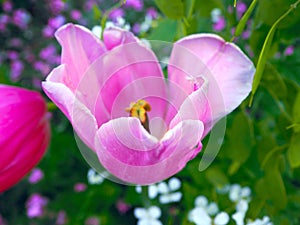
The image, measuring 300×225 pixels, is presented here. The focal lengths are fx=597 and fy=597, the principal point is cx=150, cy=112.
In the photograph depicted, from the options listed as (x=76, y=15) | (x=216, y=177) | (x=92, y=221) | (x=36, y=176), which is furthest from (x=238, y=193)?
(x=76, y=15)

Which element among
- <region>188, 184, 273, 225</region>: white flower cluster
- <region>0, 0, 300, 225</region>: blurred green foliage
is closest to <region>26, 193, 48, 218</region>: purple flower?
<region>0, 0, 300, 225</region>: blurred green foliage

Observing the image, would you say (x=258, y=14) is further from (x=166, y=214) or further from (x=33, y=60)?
(x=33, y=60)

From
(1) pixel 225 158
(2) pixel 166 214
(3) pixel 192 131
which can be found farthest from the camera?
(2) pixel 166 214

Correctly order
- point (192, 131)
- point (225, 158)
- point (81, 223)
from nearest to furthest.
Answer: point (192, 131) < point (225, 158) < point (81, 223)

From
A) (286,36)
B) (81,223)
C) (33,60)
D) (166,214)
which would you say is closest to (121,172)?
(286,36)

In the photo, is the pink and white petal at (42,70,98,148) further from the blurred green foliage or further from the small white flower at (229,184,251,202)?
the small white flower at (229,184,251,202)

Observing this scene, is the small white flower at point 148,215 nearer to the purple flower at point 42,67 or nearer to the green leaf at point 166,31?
the green leaf at point 166,31

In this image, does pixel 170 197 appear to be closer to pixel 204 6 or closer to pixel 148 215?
pixel 148 215
